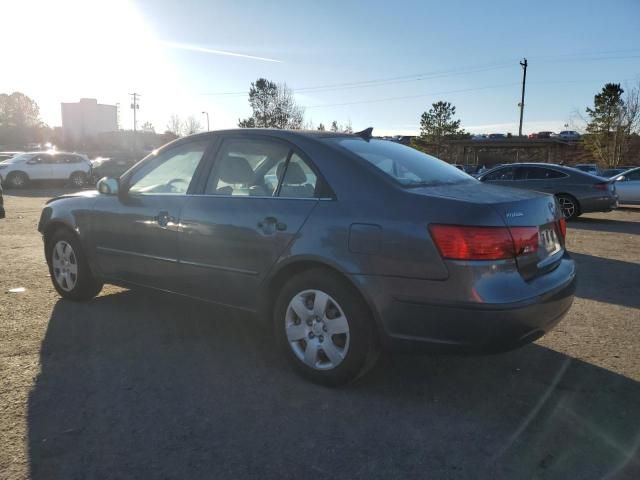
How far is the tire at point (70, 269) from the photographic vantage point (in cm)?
506

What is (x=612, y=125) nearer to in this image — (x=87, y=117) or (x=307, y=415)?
(x=307, y=415)

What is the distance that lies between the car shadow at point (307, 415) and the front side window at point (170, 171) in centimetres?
122

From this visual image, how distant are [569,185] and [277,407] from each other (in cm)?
1229

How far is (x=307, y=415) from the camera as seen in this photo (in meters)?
3.05

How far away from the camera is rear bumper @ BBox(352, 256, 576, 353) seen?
112 inches

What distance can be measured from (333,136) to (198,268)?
1.38m

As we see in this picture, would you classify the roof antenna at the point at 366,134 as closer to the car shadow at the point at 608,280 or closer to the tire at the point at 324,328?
the tire at the point at 324,328

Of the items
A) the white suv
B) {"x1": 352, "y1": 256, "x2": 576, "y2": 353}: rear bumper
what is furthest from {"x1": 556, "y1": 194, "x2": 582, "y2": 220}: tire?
the white suv

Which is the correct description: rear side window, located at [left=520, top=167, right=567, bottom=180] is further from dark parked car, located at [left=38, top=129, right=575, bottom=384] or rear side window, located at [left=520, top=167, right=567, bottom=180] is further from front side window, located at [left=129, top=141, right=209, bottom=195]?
front side window, located at [left=129, top=141, right=209, bottom=195]

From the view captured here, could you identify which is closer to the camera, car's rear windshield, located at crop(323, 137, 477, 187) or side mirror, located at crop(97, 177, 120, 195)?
car's rear windshield, located at crop(323, 137, 477, 187)

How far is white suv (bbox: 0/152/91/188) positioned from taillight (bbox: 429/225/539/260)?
24328 mm

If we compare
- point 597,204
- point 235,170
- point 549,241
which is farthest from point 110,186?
point 597,204

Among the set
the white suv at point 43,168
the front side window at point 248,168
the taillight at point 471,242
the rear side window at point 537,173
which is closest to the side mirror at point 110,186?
the front side window at point 248,168

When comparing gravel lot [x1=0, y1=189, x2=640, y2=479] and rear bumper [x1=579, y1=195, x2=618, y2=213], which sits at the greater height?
rear bumper [x1=579, y1=195, x2=618, y2=213]
